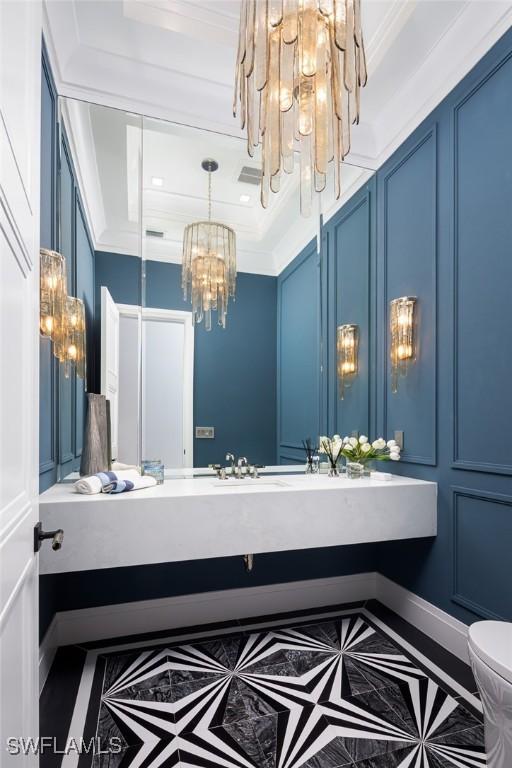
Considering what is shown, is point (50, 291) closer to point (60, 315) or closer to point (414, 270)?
point (60, 315)

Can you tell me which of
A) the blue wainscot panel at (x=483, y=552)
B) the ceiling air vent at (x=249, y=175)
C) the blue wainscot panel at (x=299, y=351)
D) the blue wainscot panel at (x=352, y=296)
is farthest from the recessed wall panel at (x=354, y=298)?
the blue wainscot panel at (x=483, y=552)

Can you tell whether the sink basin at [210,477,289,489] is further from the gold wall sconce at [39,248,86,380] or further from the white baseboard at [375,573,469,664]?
the white baseboard at [375,573,469,664]

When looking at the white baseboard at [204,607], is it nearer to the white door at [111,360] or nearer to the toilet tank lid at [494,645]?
the white door at [111,360]

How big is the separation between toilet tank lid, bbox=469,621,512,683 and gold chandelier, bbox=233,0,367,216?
1.62 m

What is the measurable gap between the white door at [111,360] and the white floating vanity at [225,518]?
0.38 meters

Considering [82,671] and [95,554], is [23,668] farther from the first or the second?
[82,671]

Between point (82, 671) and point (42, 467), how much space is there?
3.17 ft

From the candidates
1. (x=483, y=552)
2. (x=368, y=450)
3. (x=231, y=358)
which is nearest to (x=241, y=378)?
(x=231, y=358)

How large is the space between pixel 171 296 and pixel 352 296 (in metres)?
1.17

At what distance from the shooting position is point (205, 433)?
7.86ft

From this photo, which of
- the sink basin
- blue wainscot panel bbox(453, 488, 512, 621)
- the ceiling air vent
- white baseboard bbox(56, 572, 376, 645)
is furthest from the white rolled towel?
the ceiling air vent

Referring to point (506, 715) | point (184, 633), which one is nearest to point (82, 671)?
point (184, 633)

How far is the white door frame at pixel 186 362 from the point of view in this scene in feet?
7.66

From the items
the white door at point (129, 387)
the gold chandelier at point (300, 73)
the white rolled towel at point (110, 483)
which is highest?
the gold chandelier at point (300, 73)
